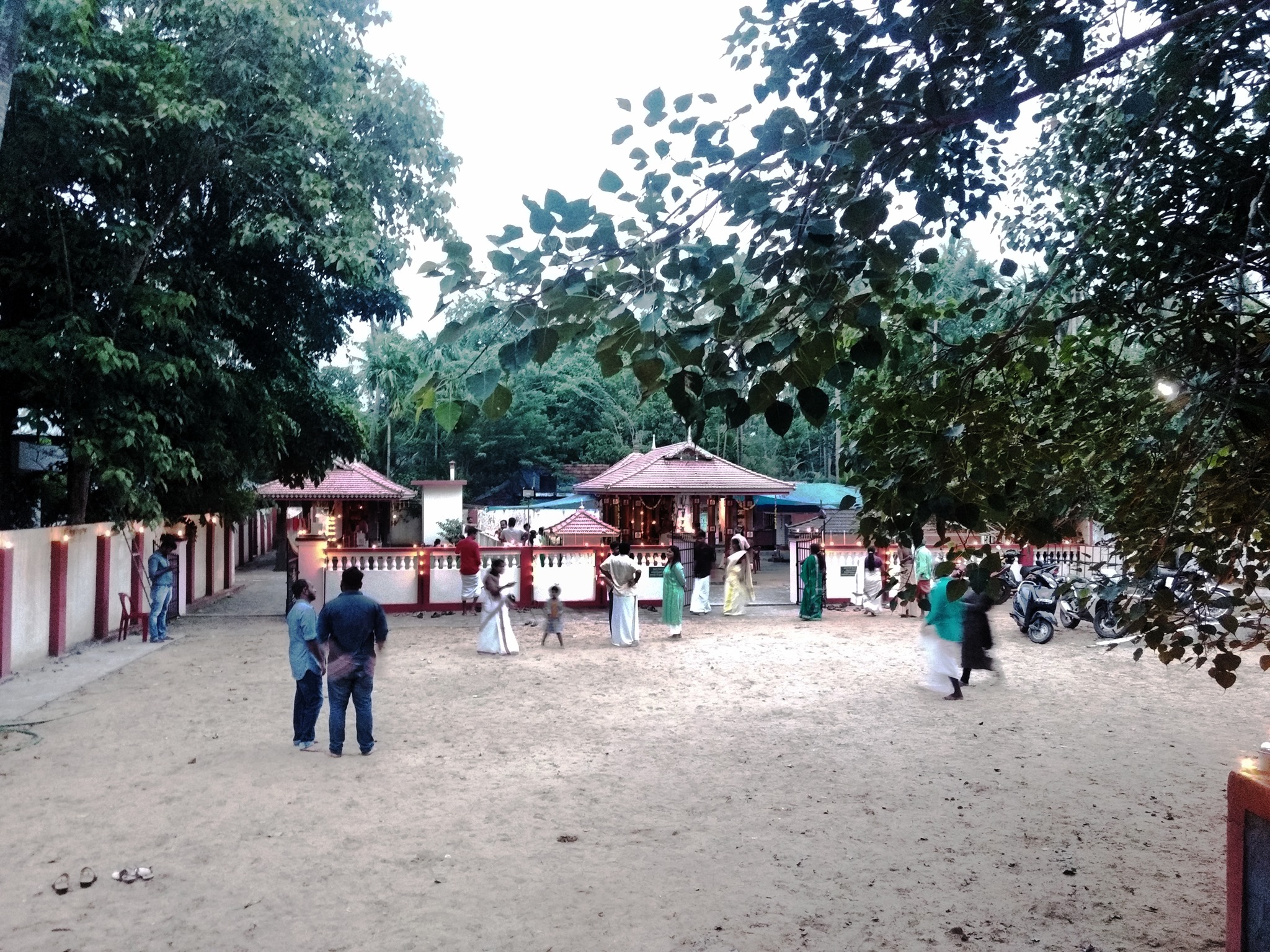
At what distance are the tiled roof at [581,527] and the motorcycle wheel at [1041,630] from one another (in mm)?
8302

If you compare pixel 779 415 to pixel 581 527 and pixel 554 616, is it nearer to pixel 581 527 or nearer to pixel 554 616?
pixel 554 616

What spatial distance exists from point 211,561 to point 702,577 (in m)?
10.6

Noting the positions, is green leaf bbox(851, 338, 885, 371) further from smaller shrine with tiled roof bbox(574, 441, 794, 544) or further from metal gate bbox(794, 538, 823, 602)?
smaller shrine with tiled roof bbox(574, 441, 794, 544)

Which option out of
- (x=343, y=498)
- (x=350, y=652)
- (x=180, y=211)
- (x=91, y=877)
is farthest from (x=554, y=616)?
(x=343, y=498)

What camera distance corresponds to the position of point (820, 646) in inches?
542

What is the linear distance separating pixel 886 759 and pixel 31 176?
11578 mm

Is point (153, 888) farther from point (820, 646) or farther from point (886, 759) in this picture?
point (820, 646)

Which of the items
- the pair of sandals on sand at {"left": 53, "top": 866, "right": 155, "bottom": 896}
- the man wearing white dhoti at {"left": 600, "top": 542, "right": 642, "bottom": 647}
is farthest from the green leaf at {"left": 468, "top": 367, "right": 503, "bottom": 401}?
the man wearing white dhoti at {"left": 600, "top": 542, "right": 642, "bottom": 647}

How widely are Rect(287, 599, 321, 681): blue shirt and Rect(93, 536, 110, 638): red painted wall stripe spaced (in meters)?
7.55

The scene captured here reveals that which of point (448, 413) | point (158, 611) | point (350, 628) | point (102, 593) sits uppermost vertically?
point (448, 413)

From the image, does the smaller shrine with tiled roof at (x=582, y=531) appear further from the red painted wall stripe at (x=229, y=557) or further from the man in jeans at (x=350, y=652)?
the man in jeans at (x=350, y=652)

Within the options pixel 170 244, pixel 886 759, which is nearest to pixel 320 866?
pixel 886 759

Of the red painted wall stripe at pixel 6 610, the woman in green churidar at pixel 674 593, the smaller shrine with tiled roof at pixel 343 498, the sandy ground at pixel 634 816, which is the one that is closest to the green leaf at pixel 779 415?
the sandy ground at pixel 634 816

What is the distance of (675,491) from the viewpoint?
23.0 metres
